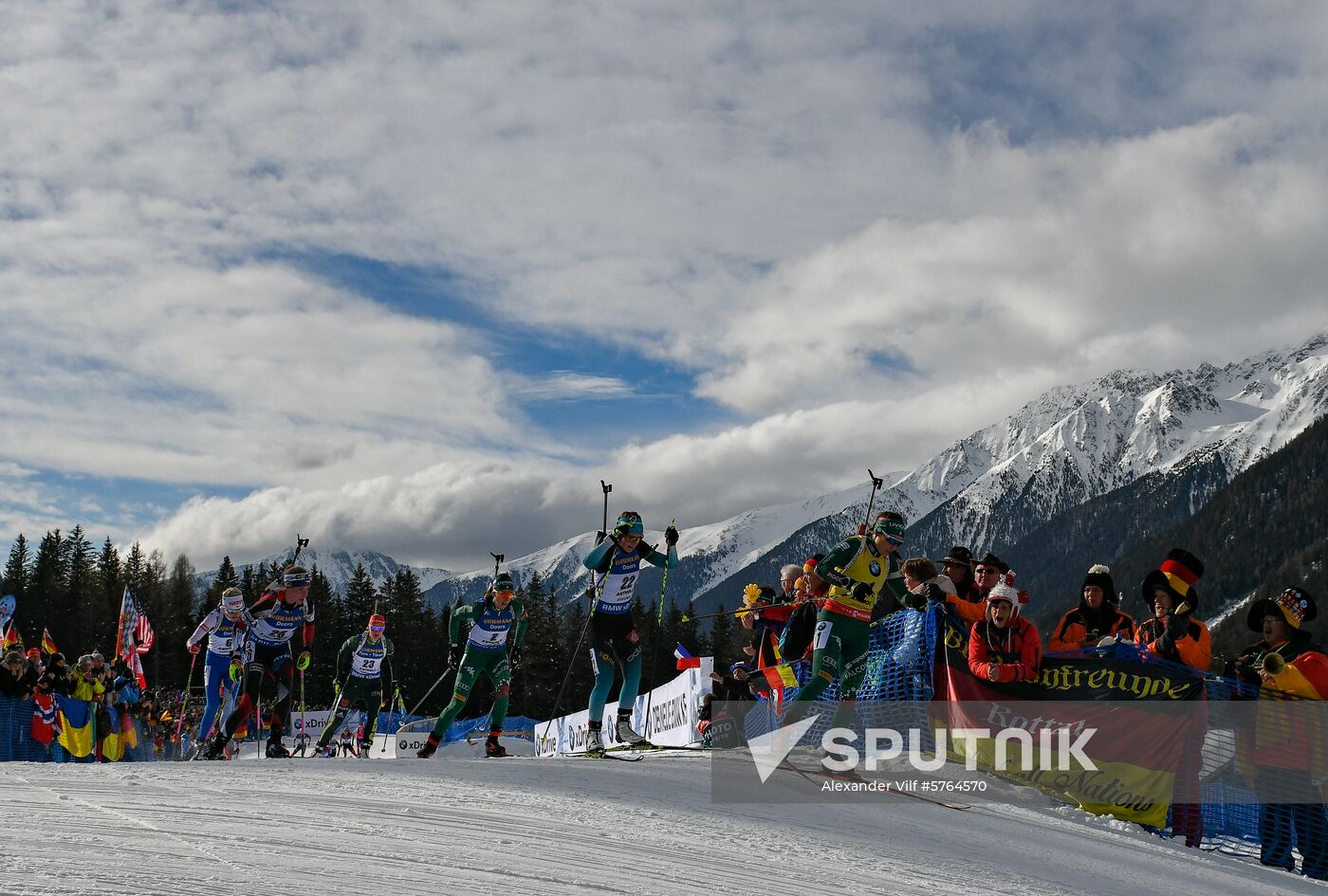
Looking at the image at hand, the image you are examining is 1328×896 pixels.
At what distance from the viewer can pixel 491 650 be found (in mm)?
11570

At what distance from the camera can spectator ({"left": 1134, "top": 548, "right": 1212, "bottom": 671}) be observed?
884cm

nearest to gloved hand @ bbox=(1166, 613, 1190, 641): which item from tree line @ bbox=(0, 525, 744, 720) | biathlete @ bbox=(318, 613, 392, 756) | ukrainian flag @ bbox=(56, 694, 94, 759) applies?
biathlete @ bbox=(318, 613, 392, 756)

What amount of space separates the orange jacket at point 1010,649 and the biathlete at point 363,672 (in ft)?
33.5

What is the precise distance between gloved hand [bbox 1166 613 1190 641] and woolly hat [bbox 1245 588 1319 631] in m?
0.48

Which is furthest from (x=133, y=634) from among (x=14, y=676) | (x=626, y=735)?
(x=626, y=735)

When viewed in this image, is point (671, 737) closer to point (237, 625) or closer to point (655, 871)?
point (237, 625)

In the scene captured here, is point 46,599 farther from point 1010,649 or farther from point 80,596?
Answer: point 1010,649

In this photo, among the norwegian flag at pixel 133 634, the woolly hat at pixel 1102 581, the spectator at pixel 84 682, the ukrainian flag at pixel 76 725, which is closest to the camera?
the woolly hat at pixel 1102 581

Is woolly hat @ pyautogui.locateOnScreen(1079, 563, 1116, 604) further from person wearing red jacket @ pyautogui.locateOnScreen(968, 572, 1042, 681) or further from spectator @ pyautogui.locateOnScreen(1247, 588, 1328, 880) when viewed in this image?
spectator @ pyautogui.locateOnScreen(1247, 588, 1328, 880)

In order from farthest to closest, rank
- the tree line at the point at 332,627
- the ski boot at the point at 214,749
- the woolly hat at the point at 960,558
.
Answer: the tree line at the point at 332,627 → the ski boot at the point at 214,749 → the woolly hat at the point at 960,558

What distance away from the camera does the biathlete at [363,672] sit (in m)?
16.6

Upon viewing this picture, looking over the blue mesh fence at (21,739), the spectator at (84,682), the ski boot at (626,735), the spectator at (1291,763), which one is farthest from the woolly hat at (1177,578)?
the spectator at (84,682)

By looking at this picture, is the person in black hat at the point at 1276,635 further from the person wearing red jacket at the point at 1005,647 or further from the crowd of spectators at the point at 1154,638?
the person wearing red jacket at the point at 1005,647

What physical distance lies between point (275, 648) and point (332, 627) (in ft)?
166
